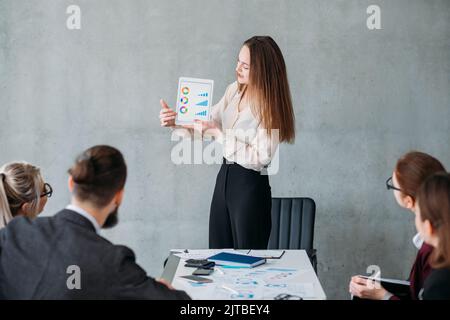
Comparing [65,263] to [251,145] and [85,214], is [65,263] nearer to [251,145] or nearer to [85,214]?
[85,214]

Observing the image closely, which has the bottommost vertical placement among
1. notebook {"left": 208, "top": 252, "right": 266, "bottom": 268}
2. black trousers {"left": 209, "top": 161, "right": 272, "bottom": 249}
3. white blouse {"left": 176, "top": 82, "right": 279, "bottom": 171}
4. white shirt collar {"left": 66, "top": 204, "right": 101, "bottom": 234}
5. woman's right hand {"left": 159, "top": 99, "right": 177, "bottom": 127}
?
notebook {"left": 208, "top": 252, "right": 266, "bottom": 268}

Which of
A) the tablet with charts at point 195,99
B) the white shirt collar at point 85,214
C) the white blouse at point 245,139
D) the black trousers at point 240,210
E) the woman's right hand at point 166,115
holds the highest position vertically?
the tablet with charts at point 195,99

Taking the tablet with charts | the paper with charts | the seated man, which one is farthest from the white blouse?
the seated man

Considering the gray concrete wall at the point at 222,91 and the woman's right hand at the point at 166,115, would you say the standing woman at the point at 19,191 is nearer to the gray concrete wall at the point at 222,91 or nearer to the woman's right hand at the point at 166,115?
the woman's right hand at the point at 166,115

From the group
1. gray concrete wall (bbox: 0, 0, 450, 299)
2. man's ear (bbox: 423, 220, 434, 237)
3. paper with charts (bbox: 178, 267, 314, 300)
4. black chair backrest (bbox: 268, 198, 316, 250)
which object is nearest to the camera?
man's ear (bbox: 423, 220, 434, 237)

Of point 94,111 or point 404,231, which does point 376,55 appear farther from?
point 94,111

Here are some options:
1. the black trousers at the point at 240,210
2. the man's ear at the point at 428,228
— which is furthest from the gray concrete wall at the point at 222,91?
the man's ear at the point at 428,228

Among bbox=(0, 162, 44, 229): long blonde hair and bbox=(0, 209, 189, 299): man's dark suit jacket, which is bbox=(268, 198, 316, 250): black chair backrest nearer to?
bbox=(0, 162, 44, 229): long blonde hair

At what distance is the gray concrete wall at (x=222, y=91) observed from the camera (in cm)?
445

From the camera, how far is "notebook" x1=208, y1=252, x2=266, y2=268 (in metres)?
2.69

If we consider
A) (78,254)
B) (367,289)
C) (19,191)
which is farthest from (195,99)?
(78,254)

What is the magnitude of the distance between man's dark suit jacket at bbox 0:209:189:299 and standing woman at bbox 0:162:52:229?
0.49 meters

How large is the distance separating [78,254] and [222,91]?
2771mm
